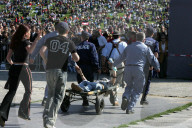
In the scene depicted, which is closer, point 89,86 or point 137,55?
point 89,86

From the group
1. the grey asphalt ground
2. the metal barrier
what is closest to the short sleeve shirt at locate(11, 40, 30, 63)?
the grey asphalt ground

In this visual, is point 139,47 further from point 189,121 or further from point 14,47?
point 14,47

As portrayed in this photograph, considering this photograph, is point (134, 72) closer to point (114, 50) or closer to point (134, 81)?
point (134, 81)

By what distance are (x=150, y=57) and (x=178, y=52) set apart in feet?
25.1

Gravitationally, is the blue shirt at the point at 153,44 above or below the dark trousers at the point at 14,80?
above

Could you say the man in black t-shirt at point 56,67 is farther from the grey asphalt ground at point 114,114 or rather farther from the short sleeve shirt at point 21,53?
the short sleeve shirt at point 21,53

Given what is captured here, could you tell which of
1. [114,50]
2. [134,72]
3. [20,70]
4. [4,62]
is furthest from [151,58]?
[4,62]

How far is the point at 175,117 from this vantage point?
28.9 ft

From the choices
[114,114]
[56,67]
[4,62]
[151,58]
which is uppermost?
[56,67]

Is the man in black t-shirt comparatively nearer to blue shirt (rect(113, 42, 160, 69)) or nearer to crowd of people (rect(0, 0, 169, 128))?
crowd of people (rect(0, 0, 169, 128))

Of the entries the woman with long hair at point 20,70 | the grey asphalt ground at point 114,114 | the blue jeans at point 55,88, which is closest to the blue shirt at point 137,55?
the grey asphalt ground at point 114,114

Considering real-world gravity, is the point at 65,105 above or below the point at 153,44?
below

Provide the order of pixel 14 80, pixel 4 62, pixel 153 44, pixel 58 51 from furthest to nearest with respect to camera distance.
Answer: pixel 4 62 < pixel 153 44 < pixel 14 80 < pixel 58 51

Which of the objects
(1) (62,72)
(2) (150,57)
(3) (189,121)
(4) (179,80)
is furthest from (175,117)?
(4) (179,80)
